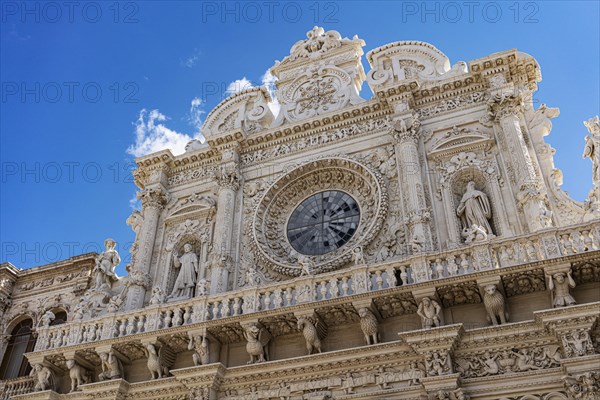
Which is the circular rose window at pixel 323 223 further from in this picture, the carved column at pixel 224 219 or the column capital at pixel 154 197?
the column capital at pixel 154 197

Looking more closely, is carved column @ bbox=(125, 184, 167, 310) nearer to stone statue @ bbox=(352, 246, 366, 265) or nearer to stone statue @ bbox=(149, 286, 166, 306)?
stone statue @ bbox=(149, 286, 166, 306)

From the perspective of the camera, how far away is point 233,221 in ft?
47.2

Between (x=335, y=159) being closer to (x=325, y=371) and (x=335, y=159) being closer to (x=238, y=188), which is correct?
(x=238, y=188)

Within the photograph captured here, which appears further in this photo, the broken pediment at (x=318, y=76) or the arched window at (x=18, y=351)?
the arched window at (x=18, y=351)

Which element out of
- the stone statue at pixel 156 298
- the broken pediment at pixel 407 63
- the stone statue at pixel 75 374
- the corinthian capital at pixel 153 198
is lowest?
the stone statue at pixel 75 374

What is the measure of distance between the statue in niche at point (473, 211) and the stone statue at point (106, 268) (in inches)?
330

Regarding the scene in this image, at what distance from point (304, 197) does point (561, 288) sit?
6666 mm

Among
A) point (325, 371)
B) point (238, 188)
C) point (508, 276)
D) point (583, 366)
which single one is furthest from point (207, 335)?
point (583, 366)

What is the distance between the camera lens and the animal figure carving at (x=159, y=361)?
11.7 m

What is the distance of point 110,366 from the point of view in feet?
39.5

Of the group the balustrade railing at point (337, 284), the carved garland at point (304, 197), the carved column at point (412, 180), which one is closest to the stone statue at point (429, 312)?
the balustrade railing at point (337, 284)

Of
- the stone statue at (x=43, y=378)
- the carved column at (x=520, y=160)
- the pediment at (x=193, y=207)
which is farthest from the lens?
the pediment at (x=193, y=207)

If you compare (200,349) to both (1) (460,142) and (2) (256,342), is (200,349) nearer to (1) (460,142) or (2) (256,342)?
(2) (256,342)

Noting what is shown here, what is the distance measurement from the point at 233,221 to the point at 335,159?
111 inches
